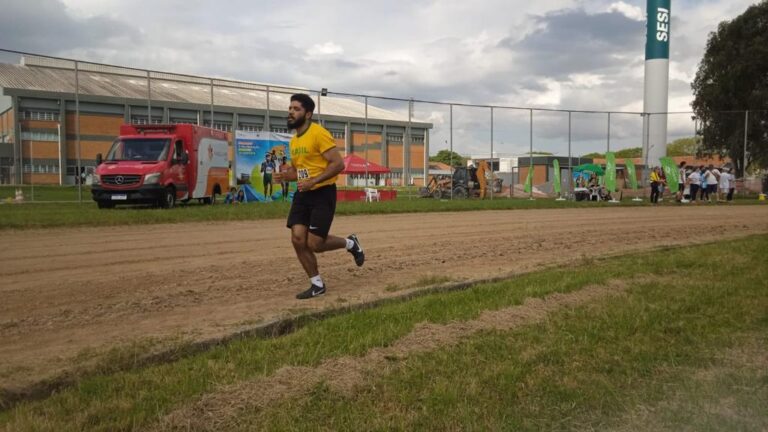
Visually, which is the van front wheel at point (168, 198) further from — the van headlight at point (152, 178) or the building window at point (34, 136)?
the building window at point (34, 136)

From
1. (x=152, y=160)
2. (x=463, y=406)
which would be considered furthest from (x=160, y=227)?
(x=463, y=406)

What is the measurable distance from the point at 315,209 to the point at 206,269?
7.96 ft

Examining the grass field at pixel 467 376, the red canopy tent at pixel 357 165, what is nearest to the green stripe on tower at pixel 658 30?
the red canopy tent at pixel 357 165

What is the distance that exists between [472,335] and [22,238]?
9370mm

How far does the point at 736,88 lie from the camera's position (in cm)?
4397

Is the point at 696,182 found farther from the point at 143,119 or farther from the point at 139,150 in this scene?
the point at 143,119

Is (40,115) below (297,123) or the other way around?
the other way around

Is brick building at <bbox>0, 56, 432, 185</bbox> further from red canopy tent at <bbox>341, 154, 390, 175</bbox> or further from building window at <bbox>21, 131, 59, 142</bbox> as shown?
red canopy tent at <bbox>341, 154, 390, 175</bbox>

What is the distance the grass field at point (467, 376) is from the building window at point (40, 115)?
2561 cm

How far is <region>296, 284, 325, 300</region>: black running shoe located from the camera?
6023 millimetres

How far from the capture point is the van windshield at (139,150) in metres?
18.9

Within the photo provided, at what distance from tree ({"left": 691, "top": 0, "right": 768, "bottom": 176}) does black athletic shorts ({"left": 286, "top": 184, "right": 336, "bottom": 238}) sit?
3907cm

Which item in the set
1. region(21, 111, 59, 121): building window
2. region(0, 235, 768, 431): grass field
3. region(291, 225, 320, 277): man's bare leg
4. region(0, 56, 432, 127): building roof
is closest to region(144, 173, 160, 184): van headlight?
region(0, 56, 432, 127): building roof

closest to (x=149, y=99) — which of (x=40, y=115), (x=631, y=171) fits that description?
(x=40, y=115)
